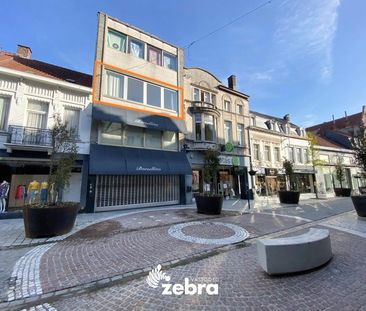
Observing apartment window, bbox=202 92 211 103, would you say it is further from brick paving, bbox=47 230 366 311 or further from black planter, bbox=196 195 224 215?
brick paving, bbox=47 230 366 311

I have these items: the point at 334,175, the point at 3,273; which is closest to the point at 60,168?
the point at 3,273

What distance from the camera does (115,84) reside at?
44.9 feet

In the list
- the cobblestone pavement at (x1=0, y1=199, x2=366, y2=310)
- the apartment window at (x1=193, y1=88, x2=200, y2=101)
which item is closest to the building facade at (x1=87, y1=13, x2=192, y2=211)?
the apartment window at (x1=193, y1=88, x2=200, y2=101)

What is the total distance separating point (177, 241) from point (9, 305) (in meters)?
3.99

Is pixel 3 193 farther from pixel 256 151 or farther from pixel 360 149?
pixel 256 151

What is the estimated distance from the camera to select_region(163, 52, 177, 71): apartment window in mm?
16734

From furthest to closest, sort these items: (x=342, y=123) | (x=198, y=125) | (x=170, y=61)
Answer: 1. (x=342, y=123)
2. (x=198, y=125)
3. (x=170, y=61)

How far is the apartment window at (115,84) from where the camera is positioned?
13.4 m

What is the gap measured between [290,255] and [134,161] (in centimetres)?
1031

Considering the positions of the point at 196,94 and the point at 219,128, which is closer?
the point at 196,94

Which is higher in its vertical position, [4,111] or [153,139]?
[4,111]

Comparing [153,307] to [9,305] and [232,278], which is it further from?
[9,305]

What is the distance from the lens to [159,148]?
49.2 ft

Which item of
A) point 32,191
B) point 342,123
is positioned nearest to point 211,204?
point 32,191
